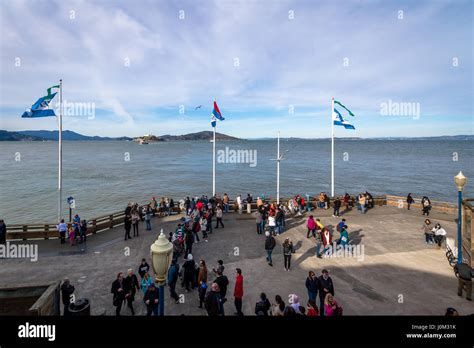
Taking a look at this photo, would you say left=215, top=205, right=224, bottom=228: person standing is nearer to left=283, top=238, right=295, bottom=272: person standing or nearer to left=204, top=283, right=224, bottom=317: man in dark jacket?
left=283, top=238, right=295, bottom=272: person standing

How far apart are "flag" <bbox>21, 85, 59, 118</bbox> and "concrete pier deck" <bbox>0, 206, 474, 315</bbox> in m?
7.37

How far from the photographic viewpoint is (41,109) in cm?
1727

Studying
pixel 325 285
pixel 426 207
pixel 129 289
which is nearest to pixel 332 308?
pixel 325 285

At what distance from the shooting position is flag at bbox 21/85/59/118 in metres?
16.8

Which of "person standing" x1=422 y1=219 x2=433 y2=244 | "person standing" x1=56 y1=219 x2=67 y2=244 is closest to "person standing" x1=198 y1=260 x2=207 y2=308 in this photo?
"person standing" x1=56 y1=219 x2=67 y2=244

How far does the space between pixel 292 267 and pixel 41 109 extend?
1680cm

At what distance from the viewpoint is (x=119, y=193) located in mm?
48156

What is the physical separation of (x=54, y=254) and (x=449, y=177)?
78.3 meters

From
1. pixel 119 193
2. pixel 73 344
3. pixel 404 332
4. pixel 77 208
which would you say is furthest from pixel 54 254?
pixel 119 193

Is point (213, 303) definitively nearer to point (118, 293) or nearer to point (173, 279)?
point (173, 279)

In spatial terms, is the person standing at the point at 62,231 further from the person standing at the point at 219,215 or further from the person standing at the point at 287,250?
the person standing at the point at 287,250

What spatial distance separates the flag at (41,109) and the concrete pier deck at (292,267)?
24.2 ft

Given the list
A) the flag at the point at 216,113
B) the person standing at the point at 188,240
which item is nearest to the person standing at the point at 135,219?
the person standing at the point at 188,240

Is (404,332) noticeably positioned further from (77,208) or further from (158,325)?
(77,208)
